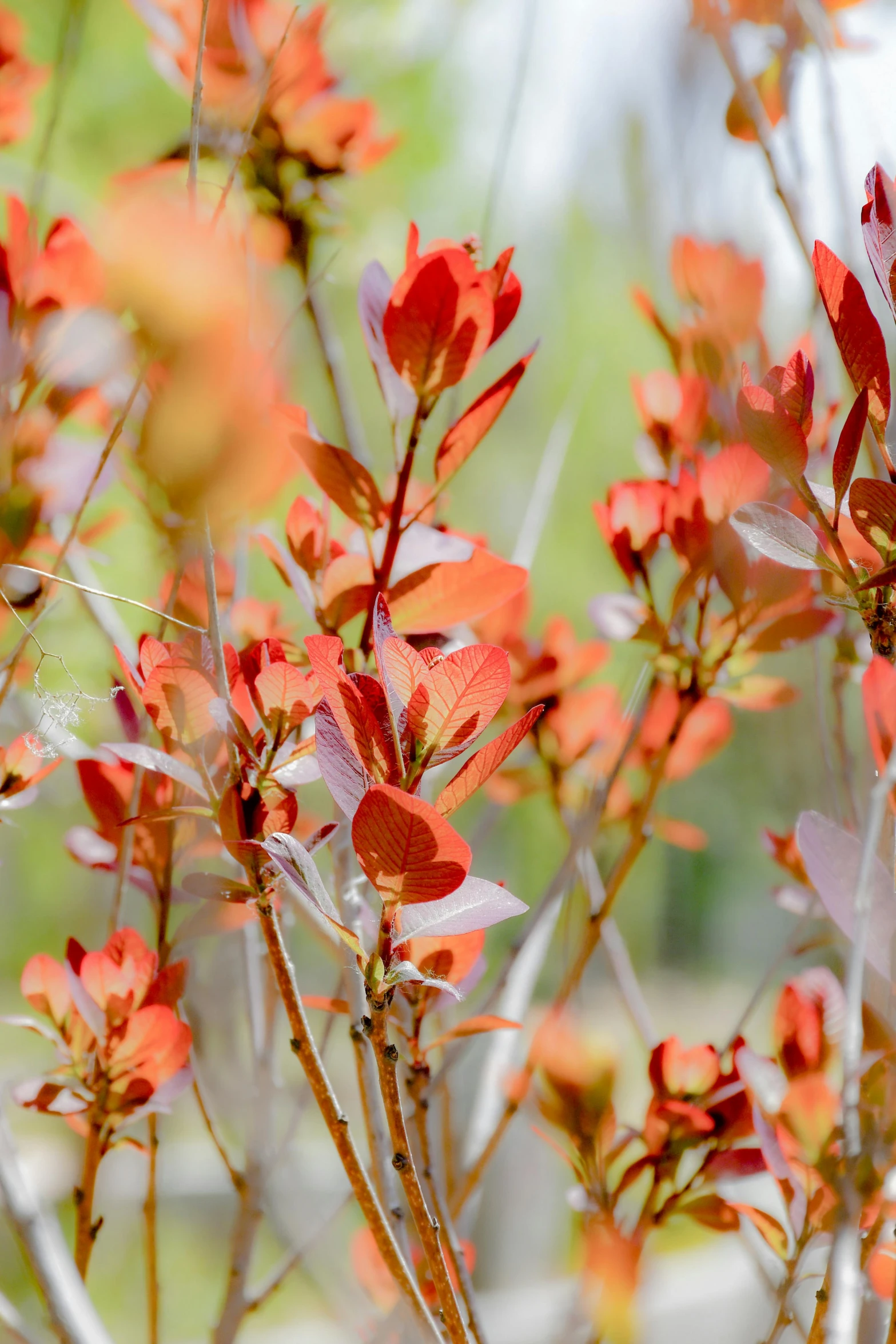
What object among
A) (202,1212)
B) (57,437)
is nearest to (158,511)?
(57,437)

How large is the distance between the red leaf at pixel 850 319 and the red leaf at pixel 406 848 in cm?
14

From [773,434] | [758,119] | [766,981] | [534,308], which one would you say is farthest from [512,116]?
[534,308]

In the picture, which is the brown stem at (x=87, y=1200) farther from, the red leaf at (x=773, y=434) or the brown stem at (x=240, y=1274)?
the red leaf at (x=773, y=434)

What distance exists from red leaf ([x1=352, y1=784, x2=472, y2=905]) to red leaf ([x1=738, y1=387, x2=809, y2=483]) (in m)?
0.11

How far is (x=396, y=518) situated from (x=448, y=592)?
0.9 inches

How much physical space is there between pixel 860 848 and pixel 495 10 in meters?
1.23

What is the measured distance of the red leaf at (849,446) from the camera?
20cm

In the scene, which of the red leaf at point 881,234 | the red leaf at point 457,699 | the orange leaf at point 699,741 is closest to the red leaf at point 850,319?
the red leaf at point 881,234

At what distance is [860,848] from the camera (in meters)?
0.18

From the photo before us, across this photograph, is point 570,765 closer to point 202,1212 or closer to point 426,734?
point 426,734

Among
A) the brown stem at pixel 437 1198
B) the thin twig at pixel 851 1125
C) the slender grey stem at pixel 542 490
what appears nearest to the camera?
the thin twig at pixel 851 1125

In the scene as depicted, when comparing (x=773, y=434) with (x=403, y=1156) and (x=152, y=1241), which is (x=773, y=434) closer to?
(x=403, y=1156)

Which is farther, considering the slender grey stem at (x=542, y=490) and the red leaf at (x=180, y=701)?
the slender grey stem at (x=542, y=490)

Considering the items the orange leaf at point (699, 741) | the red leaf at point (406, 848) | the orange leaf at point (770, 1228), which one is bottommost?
the orange leaf at point (770, 1228)
